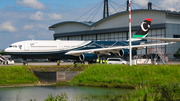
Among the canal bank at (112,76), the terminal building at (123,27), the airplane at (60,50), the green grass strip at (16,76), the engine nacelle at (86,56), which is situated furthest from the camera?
the terminal building at (123,27)

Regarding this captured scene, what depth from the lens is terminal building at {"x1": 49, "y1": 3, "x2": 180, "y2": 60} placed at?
67.1m

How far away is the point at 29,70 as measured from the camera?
31547 millimetres

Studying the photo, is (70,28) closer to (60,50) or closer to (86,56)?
(60,50)

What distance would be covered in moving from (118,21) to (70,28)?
22.1 m

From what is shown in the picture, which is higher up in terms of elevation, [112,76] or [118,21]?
[118,21]

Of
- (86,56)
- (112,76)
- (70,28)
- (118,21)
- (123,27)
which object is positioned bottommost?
(112,76)

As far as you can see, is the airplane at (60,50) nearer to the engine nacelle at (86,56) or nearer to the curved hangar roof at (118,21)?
the engine nacelle at (86,56)

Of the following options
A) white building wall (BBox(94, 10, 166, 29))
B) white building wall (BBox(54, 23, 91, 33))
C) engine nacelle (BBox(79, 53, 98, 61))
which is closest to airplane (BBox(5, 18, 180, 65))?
engine nacelle (BBox(79, 53, 98, 61))

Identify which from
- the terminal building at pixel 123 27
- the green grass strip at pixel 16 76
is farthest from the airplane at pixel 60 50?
the terminal building at pixel 123 27

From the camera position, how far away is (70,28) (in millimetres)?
90875

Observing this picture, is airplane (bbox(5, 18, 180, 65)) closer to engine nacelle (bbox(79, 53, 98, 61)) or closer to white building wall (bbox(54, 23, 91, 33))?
engine nacelle (bbox(79, 53, 98, 61))

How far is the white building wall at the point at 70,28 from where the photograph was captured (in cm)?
8669

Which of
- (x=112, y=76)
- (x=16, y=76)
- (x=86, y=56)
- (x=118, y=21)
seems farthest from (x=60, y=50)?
(x=118, y=21)

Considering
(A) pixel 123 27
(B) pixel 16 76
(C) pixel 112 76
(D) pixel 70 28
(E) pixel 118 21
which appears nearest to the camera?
(C) pixel 112 76
